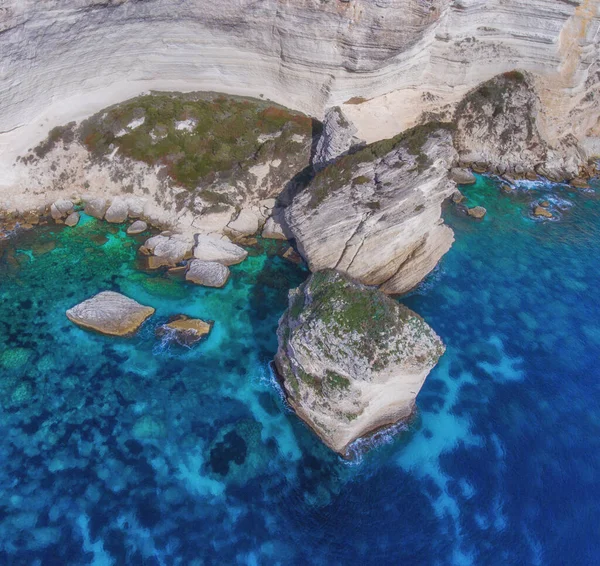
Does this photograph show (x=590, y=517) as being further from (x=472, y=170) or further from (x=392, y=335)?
(x=472, y=170)

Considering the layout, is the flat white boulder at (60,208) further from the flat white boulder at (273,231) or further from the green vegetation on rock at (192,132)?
the flat white boulder at (273,231)

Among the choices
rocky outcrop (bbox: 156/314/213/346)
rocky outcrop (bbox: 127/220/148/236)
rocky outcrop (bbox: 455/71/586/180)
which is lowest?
rocky outcrop (bbox: 156/314/213/346)

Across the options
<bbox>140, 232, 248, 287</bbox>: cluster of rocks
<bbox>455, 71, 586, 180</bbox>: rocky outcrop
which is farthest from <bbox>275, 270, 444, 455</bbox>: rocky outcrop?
<bbox>455, 71, 586, 180</bbox>: rocky outcrop

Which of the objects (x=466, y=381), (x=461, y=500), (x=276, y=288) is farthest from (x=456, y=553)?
(x=276, y=288)

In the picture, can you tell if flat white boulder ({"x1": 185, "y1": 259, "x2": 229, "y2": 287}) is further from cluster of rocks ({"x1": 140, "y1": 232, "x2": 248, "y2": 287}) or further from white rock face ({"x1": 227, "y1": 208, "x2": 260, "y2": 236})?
white rock face ({"x1": 227, "y1": 208, "x2": 260, "y2": 236})

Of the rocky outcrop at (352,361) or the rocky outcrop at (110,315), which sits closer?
the rocky outcrop at (352,361)

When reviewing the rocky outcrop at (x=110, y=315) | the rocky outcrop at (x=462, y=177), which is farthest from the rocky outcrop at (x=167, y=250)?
the rocky outcrop at (x=462, y=177)

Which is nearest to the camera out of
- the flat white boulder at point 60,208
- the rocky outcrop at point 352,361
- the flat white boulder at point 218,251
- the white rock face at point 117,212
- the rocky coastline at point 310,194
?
the rocky outcrop at point 352,361
